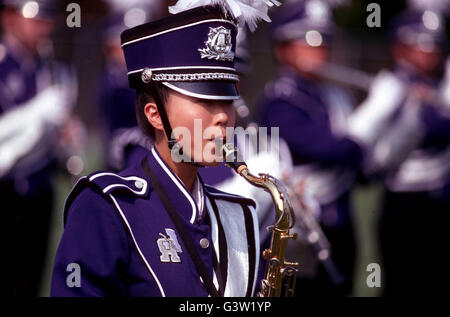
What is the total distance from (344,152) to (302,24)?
41.2 inches

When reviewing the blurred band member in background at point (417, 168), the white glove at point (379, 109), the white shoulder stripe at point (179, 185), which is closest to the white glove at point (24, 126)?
the white glove at point (379, 109)

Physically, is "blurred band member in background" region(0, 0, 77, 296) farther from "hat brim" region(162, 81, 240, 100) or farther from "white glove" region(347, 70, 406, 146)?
"hat brim" region(162, 81, 240, 100)

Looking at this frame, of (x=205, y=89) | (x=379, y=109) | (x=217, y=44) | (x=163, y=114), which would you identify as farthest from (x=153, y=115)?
(x=379, y=109)

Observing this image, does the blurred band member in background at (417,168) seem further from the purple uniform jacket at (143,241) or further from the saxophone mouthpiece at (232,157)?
the saxophone mouthpiece at (232,157)

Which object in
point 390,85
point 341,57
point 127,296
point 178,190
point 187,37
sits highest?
point 341,57

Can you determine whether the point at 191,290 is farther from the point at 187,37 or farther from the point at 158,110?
the point at 187,37

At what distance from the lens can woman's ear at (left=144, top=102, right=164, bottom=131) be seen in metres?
2.79

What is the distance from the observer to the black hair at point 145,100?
2.78m

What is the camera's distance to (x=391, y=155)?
307 inches

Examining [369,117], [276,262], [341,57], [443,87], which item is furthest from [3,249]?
[341,57]

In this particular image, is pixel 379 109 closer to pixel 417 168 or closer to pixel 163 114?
pixel 417 168

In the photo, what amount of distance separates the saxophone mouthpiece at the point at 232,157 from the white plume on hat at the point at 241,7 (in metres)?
0.44

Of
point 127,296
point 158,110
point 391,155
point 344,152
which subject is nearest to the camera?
point 127,296

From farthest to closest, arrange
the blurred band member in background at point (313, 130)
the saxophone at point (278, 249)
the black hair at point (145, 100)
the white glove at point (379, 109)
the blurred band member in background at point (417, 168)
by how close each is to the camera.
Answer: the white glove at point (379, 109)
the blurred band member in background at point (417, 168)
the blurred band member in background at point (313, 130)
the saxophone at point (278, 249)
the black hair at point (145, 100)
